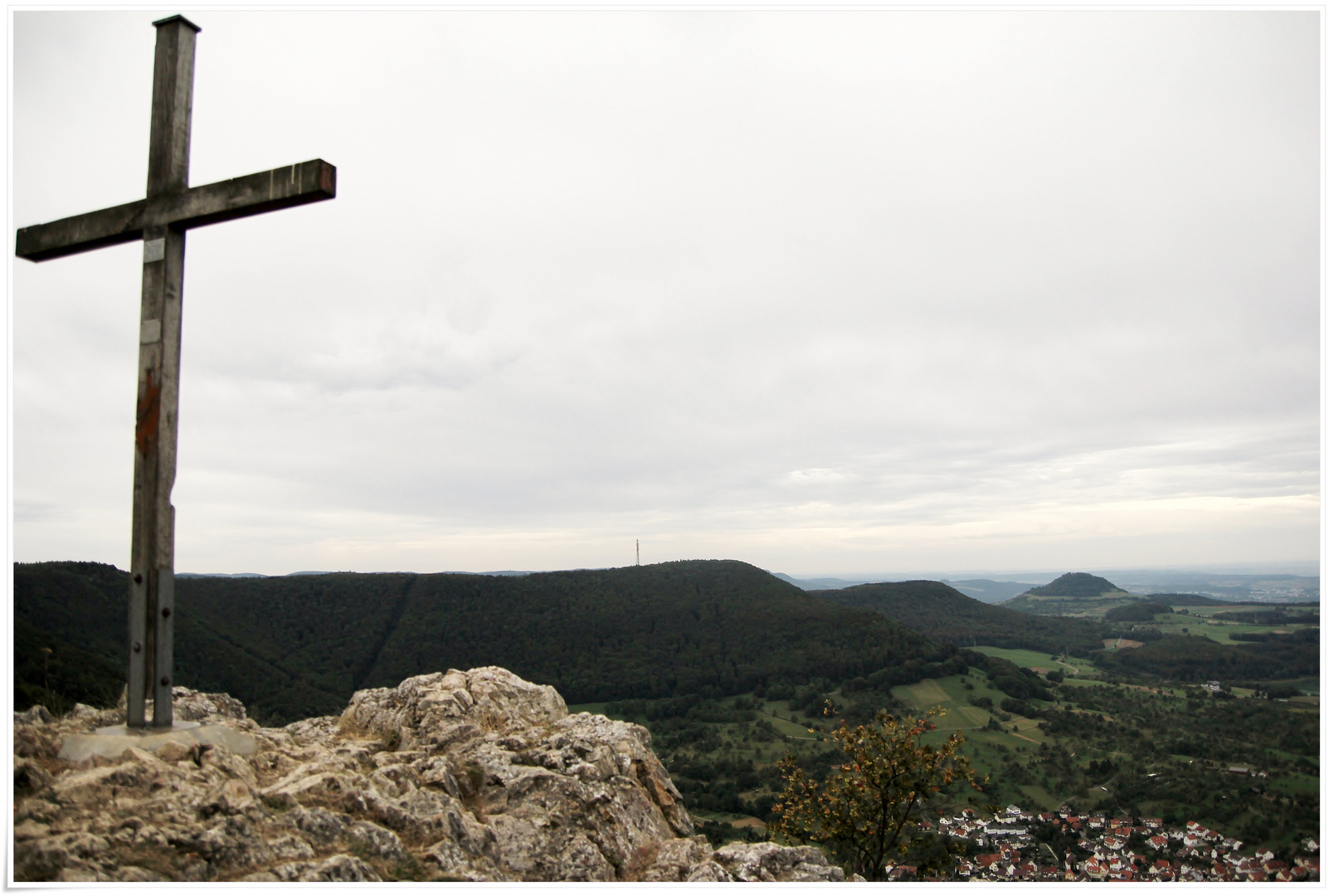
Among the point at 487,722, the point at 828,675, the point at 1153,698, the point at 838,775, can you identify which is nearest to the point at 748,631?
the point at 828,675

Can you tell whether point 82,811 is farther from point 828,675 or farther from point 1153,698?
point 1153,698

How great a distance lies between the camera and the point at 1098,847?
37.7m

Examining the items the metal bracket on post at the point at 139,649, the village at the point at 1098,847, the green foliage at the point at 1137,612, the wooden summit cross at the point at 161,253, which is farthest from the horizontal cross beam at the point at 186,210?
the green foliage at the point at 1137,612

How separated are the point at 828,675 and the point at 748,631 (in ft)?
51.4

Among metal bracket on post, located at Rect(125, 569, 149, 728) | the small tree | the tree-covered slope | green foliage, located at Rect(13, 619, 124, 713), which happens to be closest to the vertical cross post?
metal bracket on post, located at Rect(125, 569, 149, 728)

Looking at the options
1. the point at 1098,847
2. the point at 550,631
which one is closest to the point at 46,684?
the point at 1098,847

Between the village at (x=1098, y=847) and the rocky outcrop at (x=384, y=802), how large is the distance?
21.5 m

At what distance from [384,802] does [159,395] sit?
4.21 m

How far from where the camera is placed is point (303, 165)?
5.50 metres

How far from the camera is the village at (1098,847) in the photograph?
26938 millimetres

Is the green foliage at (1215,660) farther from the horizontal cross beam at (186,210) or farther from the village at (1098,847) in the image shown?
the horizontal cross beam at (186,210)

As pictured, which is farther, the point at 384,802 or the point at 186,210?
the point at 186,210

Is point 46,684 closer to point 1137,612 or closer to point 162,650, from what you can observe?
point 162,650

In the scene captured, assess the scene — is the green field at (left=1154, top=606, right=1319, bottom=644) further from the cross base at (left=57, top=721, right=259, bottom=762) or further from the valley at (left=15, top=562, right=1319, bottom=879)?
the cross base at (left=57, top=721, right=259, bottom=762)
